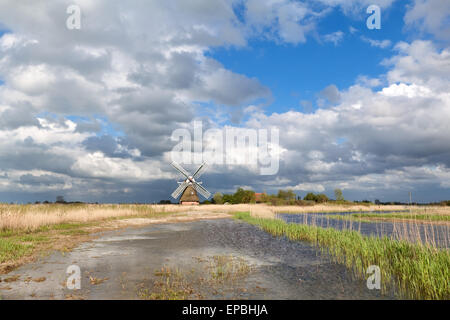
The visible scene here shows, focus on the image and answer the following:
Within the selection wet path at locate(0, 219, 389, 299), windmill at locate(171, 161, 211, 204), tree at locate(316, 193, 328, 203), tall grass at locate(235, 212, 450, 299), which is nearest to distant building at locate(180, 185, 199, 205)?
windmill at locate(171, 161, 211, 204)

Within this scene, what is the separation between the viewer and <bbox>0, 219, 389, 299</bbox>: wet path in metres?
7.96

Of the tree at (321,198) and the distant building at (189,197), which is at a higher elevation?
the distant building at (189,197)

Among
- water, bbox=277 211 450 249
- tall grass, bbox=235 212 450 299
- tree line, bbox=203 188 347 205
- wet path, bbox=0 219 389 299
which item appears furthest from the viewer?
tree line, bbox=203 188 347 205

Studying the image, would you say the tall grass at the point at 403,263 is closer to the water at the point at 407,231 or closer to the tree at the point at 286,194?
the water at the point at 407,231

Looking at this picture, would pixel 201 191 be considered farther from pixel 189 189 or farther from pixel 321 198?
pixel 321 198

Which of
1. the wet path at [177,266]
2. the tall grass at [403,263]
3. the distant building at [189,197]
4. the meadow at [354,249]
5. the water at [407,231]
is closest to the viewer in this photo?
the wet path at [177,266]

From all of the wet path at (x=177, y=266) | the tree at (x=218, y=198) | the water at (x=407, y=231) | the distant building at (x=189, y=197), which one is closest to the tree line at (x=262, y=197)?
the tree at (x=218, y=198)

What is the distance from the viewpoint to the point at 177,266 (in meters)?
11.2

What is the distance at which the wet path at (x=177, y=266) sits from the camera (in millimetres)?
7965

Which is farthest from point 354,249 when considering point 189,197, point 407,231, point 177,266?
point 189,197

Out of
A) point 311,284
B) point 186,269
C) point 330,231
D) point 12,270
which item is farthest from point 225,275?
point 330,231

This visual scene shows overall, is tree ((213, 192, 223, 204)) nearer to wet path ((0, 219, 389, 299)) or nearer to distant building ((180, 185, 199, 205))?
distant building ((180, 185, 199, 205))
